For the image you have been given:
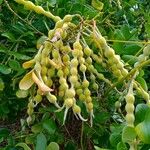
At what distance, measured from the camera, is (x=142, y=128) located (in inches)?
33.4

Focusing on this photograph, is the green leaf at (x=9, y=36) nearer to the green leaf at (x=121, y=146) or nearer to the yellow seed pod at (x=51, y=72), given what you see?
the yellow seed pod at (x=51, y=72)

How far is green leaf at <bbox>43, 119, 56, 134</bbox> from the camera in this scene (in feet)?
3.92

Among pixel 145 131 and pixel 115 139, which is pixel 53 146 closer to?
pixel 115 139

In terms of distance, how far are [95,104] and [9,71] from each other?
0.25 metres

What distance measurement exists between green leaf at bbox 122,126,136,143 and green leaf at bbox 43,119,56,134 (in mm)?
326

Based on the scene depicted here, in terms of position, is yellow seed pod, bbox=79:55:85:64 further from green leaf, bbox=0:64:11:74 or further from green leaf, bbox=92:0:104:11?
green leaf, bbox=92:0:104:11

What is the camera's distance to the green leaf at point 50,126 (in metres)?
1.20

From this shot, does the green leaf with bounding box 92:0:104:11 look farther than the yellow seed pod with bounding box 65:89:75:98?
Yes

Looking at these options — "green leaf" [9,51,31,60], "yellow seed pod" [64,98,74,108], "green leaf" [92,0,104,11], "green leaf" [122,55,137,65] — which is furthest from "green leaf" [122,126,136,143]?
"green leaf" [92,0,104,11]

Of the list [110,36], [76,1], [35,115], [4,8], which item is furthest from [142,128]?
[4,8]

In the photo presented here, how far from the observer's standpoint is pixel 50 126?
1.21 m

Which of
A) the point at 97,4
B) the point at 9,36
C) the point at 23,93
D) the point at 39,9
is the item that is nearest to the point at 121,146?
the point at 23,93

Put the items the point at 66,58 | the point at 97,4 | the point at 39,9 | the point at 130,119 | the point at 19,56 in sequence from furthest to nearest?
1. the point at 97,4
2. the point at 19,56
3. the point at 39,9
4. the point at 66,58
5. the point at 130,119

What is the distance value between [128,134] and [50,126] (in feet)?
1.12
